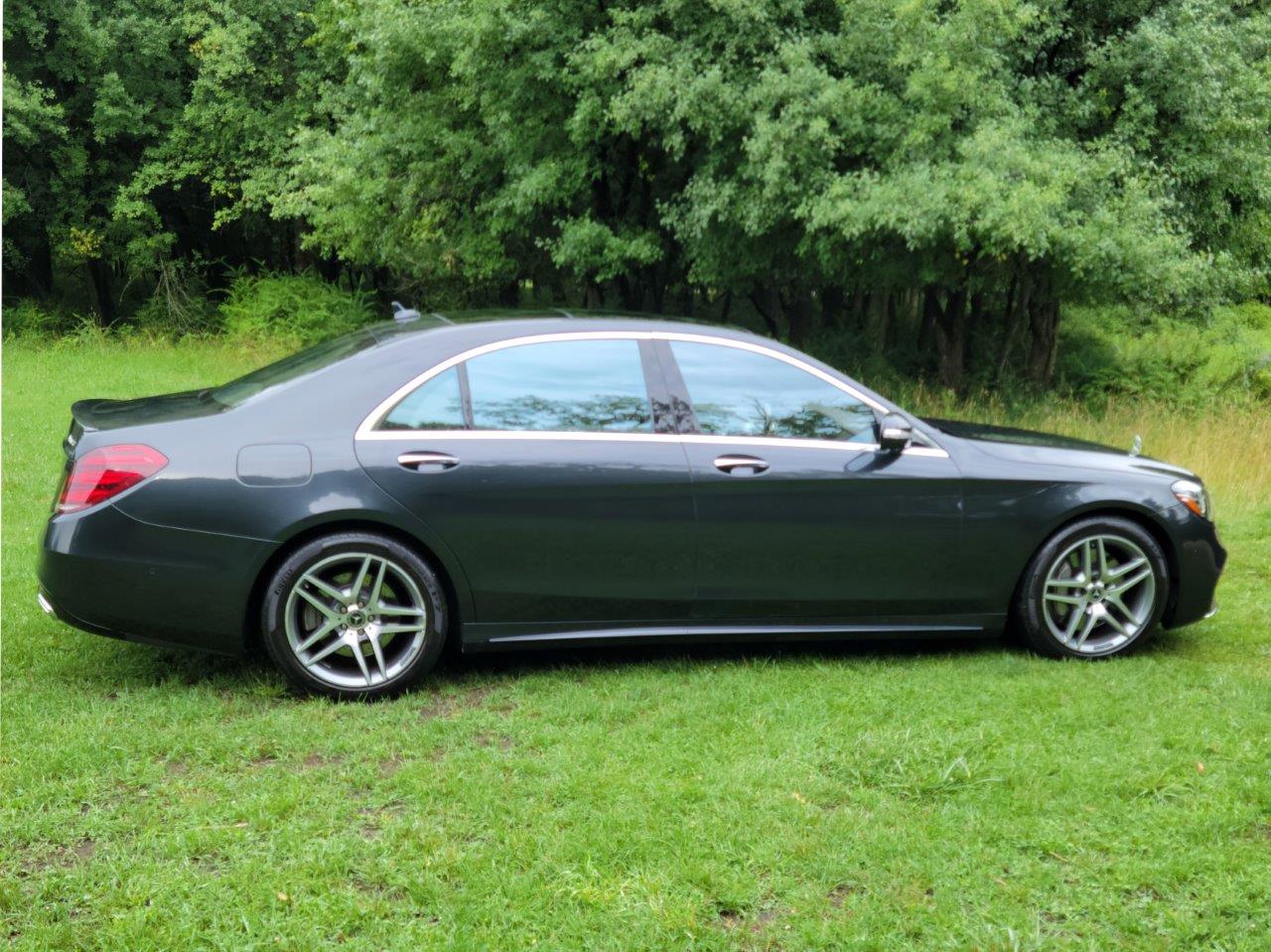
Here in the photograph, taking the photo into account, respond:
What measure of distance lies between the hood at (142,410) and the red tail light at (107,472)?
16cm

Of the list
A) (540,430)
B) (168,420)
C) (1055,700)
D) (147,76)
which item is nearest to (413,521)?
(540,430)

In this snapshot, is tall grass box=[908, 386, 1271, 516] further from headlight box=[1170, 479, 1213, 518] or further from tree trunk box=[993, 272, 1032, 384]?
headlight box=[1170, 479, 1213, 518]

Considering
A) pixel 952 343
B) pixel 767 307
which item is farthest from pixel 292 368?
pixel 767 307

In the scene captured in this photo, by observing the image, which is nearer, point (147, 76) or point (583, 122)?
point (583, 122)

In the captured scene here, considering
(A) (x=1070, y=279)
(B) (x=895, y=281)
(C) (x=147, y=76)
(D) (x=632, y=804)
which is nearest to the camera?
(D) (x=632, y=804)

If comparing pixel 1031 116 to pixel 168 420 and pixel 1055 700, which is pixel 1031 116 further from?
pixel 168 420

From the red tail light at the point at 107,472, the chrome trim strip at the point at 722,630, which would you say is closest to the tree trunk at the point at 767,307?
the chrome trim strip at the point at 722,630

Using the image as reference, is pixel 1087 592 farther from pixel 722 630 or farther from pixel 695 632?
pixel 695 632

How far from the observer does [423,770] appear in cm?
443

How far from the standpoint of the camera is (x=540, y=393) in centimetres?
554

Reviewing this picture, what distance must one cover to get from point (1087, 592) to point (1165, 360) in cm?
1596

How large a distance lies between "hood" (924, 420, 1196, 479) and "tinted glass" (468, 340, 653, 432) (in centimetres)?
156

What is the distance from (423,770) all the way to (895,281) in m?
12.7

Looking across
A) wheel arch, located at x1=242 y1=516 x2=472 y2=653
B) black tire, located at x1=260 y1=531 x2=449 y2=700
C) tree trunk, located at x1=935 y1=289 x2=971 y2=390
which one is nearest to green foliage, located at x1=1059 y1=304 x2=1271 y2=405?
tree trunk, located at x1=935 y1=289 x2=971 y2=390
